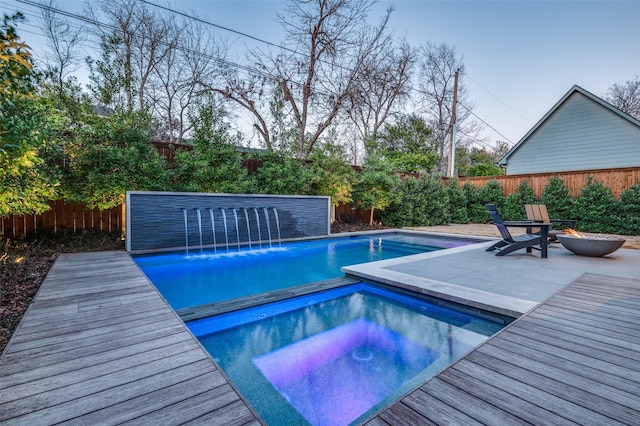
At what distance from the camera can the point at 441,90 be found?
17500 millimetres

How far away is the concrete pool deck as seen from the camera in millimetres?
2945

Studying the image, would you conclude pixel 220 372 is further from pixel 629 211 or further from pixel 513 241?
pixel 629 211

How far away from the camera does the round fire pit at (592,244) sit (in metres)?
4.70

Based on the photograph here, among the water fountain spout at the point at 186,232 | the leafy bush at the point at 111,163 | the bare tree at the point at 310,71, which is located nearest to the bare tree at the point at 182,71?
the bare tree at the point at 310,71

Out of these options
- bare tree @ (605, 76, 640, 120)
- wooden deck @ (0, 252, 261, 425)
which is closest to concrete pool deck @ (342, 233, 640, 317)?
wooden deck @ (0, 252, 261, 425)

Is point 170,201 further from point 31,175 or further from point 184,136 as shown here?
point 184,136

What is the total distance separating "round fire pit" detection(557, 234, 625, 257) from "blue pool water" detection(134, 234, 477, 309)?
2631 mm

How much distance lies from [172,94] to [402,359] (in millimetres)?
13625

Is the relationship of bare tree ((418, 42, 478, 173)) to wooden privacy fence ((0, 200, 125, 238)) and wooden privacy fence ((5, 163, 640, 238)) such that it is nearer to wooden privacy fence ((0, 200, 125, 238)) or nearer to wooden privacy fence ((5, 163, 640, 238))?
wooden privacy fence ((5, 163, 640, 238))

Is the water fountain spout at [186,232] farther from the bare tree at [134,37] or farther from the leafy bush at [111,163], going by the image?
the bare tree at [134,37]

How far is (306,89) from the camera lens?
11.7 metres

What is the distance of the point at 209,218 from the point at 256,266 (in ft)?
6.41

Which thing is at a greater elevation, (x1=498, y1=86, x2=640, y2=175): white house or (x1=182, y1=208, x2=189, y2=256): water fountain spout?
(x1=498, y1=86, x2=640, y2=175): white house

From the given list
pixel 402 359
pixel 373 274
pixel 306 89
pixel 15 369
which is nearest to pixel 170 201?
pixel 373 274
